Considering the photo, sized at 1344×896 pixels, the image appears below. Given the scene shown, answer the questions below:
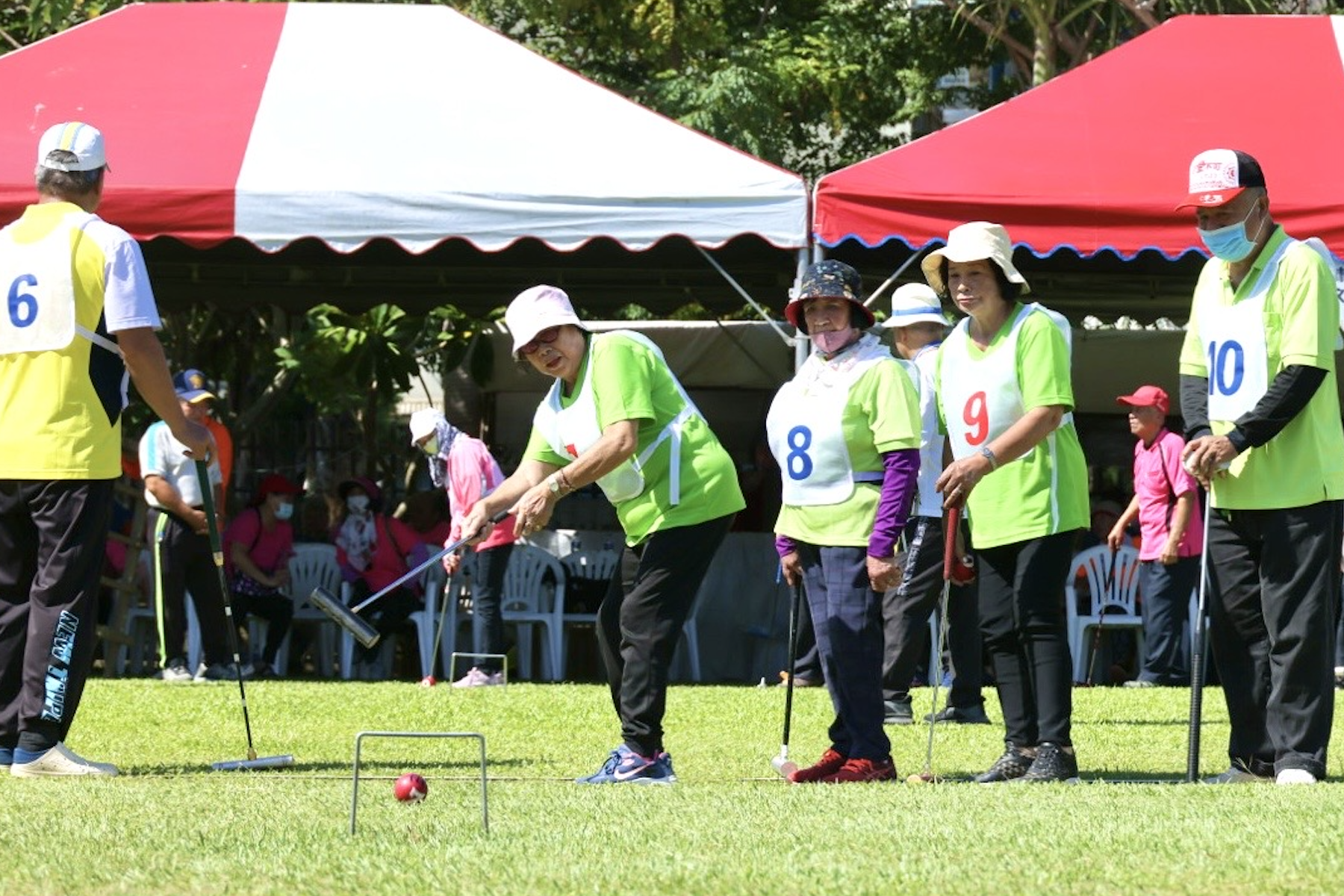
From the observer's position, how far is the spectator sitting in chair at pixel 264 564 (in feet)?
46.5

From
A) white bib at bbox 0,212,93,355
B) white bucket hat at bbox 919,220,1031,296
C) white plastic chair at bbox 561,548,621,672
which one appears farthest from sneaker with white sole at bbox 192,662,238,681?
white bucket hat at bbox 919,220,1031,296

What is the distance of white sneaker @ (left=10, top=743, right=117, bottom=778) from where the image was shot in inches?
275

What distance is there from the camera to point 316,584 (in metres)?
14.8

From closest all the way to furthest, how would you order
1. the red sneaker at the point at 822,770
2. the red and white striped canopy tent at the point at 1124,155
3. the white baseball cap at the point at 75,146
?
1. the red sneaker at the point at 822,770
2. the white baseball cap at the point at 75,146
3. the red and white striped canopy tent at the point at 1124,155

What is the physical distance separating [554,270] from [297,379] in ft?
16.0

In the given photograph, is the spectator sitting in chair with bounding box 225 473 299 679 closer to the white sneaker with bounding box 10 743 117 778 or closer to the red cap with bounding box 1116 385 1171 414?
the red cap with bounding box 1116 385 1171 414

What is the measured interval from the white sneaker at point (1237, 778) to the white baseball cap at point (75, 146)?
425cm

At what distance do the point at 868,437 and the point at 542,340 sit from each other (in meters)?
1.12

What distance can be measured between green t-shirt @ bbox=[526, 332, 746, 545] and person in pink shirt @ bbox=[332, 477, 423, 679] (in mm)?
7670

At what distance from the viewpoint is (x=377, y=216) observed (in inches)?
458

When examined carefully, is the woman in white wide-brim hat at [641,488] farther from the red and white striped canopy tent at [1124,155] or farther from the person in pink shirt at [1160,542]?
the person in pink shirt at [1160,542]

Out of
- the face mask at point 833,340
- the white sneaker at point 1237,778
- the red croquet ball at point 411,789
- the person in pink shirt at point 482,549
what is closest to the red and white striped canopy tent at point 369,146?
the person in pink shirt at point 482,549

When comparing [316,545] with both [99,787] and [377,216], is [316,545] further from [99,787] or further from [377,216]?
[99,787]

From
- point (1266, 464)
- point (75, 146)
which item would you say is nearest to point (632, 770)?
point (1266, 464)
